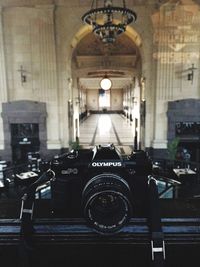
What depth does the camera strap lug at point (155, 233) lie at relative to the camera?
87 cm

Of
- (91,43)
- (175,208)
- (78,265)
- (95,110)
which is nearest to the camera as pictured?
(78,265)

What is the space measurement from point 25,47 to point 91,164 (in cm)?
981

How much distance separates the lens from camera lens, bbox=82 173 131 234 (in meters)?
1.00

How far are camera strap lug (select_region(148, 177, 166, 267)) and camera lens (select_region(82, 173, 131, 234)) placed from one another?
0.09m

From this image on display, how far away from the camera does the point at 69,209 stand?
1199 mm

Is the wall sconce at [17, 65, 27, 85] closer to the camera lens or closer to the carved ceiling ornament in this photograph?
the carved ceiling ornament

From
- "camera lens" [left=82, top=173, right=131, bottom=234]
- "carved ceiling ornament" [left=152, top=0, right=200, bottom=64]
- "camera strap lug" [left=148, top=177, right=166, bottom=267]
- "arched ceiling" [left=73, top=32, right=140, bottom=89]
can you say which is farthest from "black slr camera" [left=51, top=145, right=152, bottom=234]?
"arched ceiling" [left=73, top=32, right=140, bottom=89]

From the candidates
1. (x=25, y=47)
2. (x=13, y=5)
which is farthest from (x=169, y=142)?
(x=13, y=5)

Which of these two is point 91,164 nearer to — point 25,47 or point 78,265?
point 78,265

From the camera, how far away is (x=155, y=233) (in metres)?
0.91

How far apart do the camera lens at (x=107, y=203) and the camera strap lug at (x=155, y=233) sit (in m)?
0.09

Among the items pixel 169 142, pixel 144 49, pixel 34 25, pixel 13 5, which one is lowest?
pixel 169 142

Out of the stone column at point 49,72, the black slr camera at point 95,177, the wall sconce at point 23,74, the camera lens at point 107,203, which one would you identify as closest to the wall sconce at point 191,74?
the stone column at point 49,72

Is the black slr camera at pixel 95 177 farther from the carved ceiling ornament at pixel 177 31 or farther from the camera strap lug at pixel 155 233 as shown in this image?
the carved ceiling ornament at pixel 177 31
